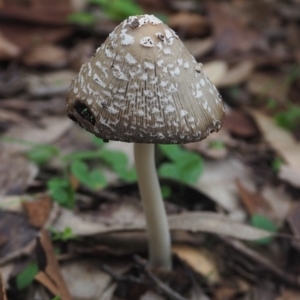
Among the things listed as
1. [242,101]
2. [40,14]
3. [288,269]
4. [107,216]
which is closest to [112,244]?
[107,216]

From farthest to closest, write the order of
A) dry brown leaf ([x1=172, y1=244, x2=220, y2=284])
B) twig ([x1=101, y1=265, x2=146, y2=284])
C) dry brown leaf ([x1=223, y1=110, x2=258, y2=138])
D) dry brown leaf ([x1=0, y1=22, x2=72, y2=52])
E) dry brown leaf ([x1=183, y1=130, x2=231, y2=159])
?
dry brown leaf ([x1=0, y1=22, x2=72, y2=52])
dry brown leaf ([x1=223, y1=110, x2=258, y2=138])
dry brown leaf ([x1=183, y1=130, x2=231, y2=159])
dry brown leaf ([x1=172, y1=244, x2=220, y2=284])
twig ([x1=101, y1=265, x2=146, y2=284])

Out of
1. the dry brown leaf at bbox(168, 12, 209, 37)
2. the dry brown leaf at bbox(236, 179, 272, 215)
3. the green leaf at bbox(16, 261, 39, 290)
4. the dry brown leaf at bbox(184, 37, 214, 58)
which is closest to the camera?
the green leaf at bbox(16, 261, 39, 290)

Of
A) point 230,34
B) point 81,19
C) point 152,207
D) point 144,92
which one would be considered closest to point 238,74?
point 230,34

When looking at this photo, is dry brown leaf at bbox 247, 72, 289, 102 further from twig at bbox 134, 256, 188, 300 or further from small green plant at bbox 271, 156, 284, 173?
twig at bbox 134, 256, 188, 300

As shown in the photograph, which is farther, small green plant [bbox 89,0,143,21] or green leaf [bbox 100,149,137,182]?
small green plant [bbox 89,0,143,21]

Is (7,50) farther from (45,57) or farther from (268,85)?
(268,85)

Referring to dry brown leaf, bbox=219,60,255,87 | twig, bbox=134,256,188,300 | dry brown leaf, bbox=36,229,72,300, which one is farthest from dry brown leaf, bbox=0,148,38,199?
dry brown leaf, bbox=219,60,255,87
